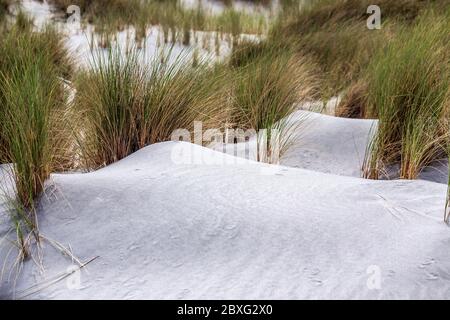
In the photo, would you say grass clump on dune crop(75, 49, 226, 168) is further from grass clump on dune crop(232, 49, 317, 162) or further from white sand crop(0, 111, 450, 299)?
grass clump on dune crop(232, 49, 317, 162)

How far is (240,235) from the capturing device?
1520mm

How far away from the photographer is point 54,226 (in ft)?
5.36

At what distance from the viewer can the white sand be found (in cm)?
132

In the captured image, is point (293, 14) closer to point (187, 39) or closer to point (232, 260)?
point (187, 39)

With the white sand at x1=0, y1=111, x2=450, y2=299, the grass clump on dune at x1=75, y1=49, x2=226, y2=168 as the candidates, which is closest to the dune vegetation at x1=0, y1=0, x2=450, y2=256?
the grass clump on dune at x1=75, y1=49, x2=226, y2=168

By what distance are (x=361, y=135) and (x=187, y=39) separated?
171 inches

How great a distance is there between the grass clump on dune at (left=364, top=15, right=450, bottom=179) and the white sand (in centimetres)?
53

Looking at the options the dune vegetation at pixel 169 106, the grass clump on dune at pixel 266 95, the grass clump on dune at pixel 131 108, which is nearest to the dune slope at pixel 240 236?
the dune vegetation at pixel 169 106

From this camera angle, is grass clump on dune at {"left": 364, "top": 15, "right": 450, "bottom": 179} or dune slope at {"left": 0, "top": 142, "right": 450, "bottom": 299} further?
grass clump on dune at {"left": 364, "top": 15, "right": 450, "bottom": 179}

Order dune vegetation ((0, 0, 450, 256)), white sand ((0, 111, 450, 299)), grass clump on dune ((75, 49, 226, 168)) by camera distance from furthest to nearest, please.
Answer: grass clump on dune ((75, 49, 226, 168)) < dune vegetation ((0, 0, 450, 256)) < white sand ((0, 111, 450, 299))

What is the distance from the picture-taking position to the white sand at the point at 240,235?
1.32m

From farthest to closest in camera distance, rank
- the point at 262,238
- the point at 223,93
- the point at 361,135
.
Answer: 1. the point at 223,93
2. the point at 361,135
3. the point at 262,238

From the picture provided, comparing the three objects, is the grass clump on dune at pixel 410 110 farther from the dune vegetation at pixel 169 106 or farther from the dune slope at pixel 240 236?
the dune slope at pixel 240 236
